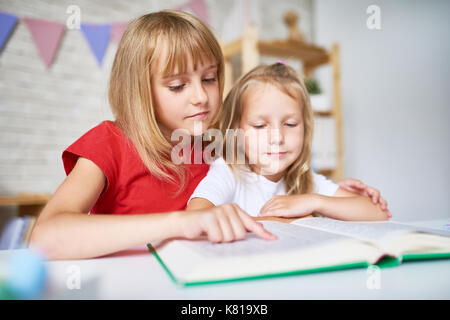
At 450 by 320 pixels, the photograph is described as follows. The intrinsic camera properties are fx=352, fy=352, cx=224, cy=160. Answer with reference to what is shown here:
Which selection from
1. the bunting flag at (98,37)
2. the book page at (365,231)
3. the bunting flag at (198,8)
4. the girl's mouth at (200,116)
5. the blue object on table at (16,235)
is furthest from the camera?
the bunting flag at (198,8)

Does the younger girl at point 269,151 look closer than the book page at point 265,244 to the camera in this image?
No

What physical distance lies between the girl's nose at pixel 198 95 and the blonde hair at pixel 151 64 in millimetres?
49

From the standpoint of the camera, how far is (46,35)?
2.00m

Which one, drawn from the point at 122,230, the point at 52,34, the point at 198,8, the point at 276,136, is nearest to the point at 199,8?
the point at 198,8

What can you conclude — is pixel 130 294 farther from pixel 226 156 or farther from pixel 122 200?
pixel 226 156

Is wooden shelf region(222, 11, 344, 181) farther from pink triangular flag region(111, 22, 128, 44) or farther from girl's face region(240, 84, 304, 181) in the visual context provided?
girl's face region(240, 84, 304, 181)

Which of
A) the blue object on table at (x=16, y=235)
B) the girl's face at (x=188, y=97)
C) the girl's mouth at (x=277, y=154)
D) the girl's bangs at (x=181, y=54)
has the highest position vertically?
the girl's bangs at (x=181, y=54)

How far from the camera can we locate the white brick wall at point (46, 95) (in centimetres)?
192

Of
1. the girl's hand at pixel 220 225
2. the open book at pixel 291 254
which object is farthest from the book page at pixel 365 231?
the girl's hand at pixel 220 225

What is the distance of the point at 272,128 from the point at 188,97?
0.75 feet

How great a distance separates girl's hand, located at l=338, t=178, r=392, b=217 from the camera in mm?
875

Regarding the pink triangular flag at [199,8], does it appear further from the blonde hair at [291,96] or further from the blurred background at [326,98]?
the blonde hair at [291,96]
